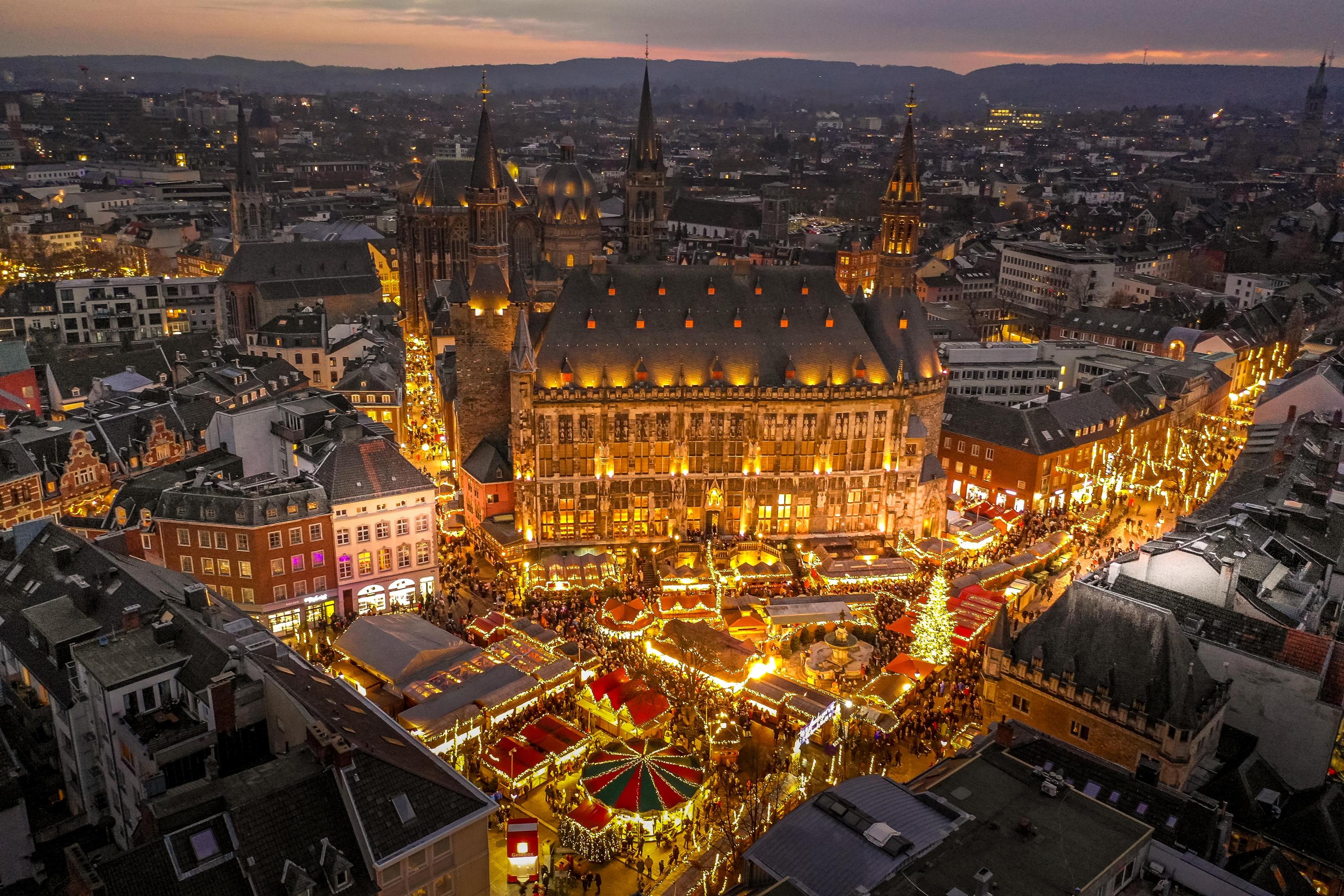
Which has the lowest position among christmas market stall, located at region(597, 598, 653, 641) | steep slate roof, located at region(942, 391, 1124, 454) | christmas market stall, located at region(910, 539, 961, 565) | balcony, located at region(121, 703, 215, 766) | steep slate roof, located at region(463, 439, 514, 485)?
christmas market stall, located at region(910, 539, 961, 565)

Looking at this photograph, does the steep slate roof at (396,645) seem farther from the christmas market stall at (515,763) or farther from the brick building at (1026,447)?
the brick building at (1026,447)

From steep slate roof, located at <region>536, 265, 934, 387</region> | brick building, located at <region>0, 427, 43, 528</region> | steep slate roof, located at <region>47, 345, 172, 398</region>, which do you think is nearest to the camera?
brick building, located at <region>0, 427, 43, 528</region>

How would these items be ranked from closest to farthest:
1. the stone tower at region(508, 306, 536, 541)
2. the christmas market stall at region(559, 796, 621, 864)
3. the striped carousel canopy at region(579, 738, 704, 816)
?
the christmas market stall at region(559, 796, 621, 864)
the striped carousel canopy at region(579, 738, 704, 816)
the stone tower at region(508, 306, 536, 541)

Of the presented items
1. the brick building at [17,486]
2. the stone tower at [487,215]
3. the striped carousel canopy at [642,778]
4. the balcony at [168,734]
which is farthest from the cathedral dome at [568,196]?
the balcony at [168,734]

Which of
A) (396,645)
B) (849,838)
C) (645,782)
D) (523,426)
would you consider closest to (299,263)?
(523,426)

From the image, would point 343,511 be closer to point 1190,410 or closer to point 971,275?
point 1190,410

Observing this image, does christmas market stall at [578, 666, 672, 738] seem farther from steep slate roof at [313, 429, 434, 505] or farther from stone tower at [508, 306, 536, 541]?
stone tower at [508, 306, 536, 541]

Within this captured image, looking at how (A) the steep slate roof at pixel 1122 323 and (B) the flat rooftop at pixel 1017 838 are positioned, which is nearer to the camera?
(B) the flat rooftop at pixel 1017 838

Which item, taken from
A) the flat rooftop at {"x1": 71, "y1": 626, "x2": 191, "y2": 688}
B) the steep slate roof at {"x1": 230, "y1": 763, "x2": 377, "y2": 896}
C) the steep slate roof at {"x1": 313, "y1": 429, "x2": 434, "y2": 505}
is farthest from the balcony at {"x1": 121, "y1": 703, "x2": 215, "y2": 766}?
the steep slate roof at {"x1": 313, "y1": 429, "x2": 434, "y2": 505}
